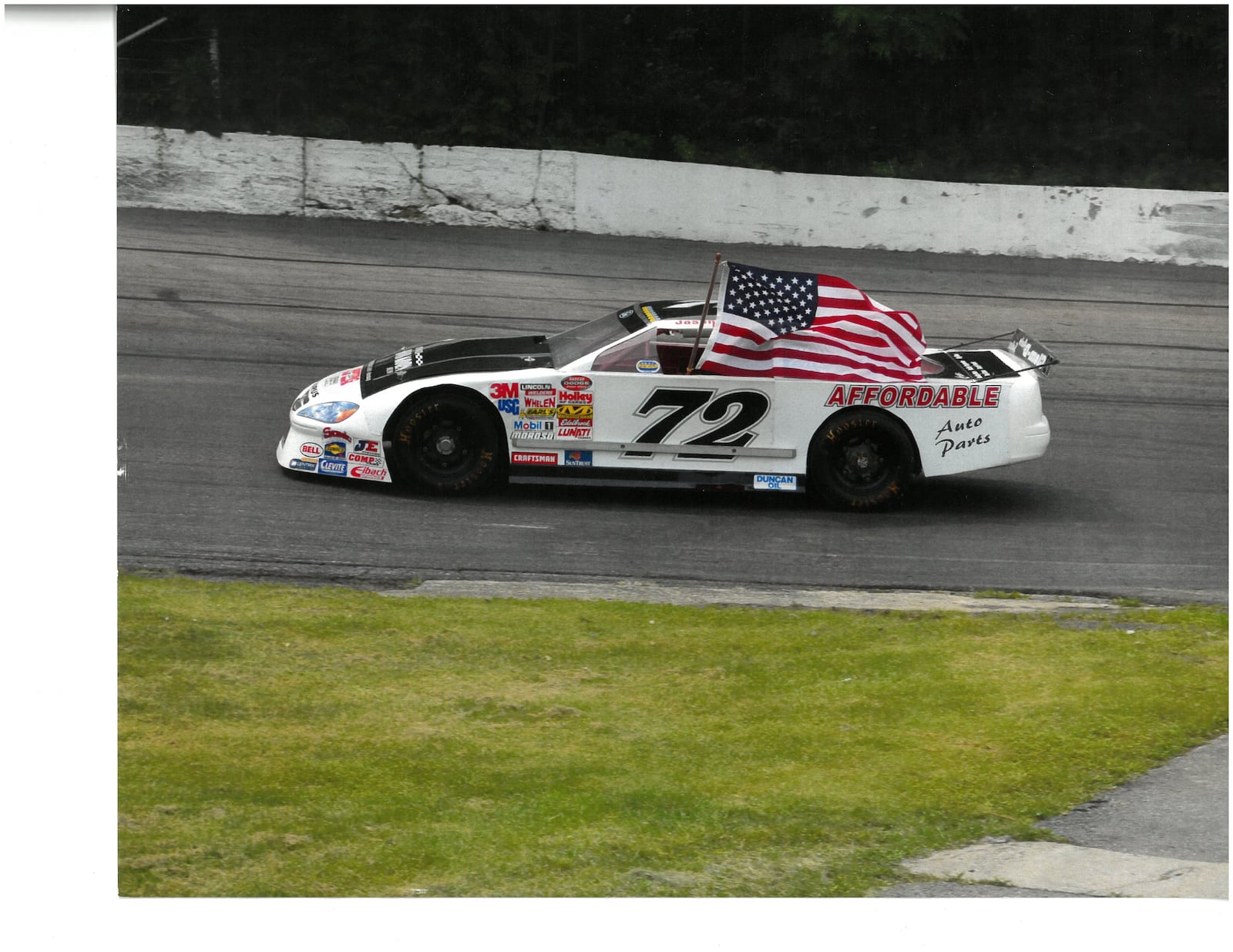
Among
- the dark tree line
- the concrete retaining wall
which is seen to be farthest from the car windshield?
the concrete retaining wall

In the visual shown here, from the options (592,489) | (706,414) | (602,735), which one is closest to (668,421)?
(706,414)

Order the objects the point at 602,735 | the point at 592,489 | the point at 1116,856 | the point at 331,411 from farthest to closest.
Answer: the point at 592,489, the point at 331,411, the point at 602,735, the point at 1116,856

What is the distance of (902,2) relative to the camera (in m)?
6.73

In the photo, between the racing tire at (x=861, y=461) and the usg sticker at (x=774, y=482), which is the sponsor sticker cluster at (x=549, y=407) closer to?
the usg sticker at (x=774, y=482)

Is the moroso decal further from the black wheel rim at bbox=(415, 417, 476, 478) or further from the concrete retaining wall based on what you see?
the concrete retaining wall

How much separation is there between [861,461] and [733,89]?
28.1ft

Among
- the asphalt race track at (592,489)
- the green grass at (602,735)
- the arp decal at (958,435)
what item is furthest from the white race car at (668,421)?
the green grass at (602,735)

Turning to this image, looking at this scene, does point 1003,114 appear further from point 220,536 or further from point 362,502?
point 220,536

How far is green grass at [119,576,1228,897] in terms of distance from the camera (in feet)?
18.6

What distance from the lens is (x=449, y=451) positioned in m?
9.95

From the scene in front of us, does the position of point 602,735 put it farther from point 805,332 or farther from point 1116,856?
point 805,332

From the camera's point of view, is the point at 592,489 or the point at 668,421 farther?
the point at 592,489

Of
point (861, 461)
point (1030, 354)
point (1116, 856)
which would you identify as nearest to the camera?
point (1116, 856)

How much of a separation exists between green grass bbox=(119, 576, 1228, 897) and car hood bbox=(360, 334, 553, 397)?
6.96ft
